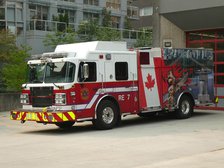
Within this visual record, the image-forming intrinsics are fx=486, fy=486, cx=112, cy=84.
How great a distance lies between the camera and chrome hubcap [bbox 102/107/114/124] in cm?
1549

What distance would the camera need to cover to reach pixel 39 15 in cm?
4166

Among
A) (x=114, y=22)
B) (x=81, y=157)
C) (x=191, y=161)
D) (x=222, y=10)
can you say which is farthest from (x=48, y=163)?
(x=114, y=22)

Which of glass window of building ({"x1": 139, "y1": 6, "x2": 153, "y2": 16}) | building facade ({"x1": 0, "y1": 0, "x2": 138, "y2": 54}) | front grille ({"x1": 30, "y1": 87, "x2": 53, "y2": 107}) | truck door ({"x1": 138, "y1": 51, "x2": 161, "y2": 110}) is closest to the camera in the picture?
front grille ({"x1": 30, "y1": 87, "x2": 53, "y2": 107})

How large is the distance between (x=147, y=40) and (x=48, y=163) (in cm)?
3561

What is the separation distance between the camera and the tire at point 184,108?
18.5 m

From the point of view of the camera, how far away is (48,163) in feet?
32.2

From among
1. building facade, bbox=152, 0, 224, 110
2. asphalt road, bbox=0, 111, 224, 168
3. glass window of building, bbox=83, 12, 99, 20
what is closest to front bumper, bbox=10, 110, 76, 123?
asphalt road, bbox=0, 111, 224, 168

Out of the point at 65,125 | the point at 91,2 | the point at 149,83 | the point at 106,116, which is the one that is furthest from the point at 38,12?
the point at 106,116

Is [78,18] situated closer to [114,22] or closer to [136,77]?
[114,22]

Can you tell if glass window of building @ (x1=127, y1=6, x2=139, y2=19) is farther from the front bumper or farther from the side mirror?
the front bumper

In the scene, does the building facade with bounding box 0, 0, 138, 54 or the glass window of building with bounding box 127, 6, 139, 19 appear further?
the glass window of building with bounding box 127, 6, 139, 19

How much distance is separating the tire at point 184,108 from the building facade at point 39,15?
1816 centimetres

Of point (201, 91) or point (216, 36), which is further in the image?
point (216, 36)

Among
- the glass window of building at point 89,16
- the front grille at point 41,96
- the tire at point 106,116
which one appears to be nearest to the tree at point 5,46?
the front grille at point 41,96
